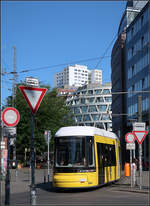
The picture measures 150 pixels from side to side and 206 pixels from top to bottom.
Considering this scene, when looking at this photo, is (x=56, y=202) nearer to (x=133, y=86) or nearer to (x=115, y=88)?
(x=133, y=86)

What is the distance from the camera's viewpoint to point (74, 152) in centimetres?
1702

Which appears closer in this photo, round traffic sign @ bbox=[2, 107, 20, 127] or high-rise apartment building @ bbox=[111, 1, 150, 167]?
round traffic sign @ bbox=[2, 107, 20, 127]

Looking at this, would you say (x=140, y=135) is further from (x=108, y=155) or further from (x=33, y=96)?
(x=33, y=96)

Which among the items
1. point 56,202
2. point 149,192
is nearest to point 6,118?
point 56,202

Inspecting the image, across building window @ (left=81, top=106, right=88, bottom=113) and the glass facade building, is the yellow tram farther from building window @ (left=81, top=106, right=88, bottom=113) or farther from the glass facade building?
building window @ (left=81, top=106, right=88, bottom=113)

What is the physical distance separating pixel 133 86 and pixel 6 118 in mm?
46930

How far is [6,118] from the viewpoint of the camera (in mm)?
10469

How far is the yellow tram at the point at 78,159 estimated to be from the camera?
16.7 metres

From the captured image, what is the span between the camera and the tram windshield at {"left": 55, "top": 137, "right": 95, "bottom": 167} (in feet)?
55.6

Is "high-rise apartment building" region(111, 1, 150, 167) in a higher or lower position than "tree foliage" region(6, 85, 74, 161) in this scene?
higher

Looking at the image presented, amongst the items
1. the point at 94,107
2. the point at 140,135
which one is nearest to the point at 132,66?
the point at 140,135

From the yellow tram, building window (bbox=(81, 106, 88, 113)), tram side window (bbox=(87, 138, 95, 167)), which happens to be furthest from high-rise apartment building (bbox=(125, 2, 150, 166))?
building window (bbox=(81, 106, 88, 113))

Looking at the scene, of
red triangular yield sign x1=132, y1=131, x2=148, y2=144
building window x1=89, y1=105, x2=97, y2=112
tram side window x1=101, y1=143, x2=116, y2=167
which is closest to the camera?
red triangular yield sign x1=132, y1=131, x2=148, y2=144

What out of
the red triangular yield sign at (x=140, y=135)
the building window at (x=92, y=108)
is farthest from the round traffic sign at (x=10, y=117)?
the building window at (x=92, y=108)
